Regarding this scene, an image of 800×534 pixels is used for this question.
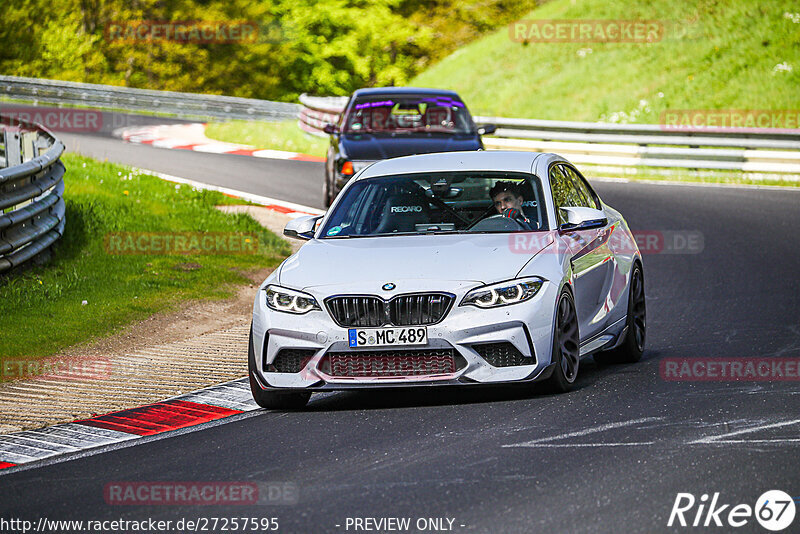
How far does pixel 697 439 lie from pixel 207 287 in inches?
297

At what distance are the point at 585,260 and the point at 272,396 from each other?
2.24m

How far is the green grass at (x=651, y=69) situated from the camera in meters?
34.8

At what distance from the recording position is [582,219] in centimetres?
873

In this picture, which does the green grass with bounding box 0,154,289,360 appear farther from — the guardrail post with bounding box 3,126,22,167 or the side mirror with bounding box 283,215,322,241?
the side mirror with bounding box 283,215,322,241

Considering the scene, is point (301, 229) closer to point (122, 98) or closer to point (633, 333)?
point (633, 333)

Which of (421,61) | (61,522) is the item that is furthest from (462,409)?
(421,61)

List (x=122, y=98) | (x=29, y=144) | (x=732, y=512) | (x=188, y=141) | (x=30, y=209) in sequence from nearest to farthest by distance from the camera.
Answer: (x=732, y=512)
(x=30, y=209)
(x=29, y=144)
(x=188, y=141)
(x=122, y=98)

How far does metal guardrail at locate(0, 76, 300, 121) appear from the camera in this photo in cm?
4038

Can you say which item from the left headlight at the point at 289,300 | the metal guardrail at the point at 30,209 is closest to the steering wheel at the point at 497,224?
the left headlight at the point at 289,300

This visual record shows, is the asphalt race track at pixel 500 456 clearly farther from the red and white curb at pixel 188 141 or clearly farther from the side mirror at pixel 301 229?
the red and white curb at pixel 188 141

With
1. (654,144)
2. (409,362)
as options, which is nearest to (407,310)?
(409,362)

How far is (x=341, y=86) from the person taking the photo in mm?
69375

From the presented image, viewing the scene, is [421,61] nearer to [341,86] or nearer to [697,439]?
[341,86]

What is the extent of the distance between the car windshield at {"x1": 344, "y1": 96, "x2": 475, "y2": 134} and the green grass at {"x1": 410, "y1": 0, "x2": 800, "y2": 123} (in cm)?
1698
